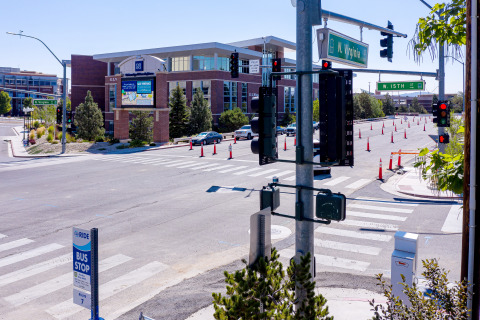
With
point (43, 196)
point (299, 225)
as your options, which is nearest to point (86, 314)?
point (299, 225)

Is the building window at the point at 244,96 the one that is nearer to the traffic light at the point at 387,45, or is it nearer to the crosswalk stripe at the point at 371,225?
the traffic light at the point at 387,45

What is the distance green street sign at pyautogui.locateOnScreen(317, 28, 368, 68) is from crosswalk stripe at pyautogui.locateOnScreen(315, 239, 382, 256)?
4.69 meters

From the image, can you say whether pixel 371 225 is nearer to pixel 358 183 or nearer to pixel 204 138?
pixel 358 183

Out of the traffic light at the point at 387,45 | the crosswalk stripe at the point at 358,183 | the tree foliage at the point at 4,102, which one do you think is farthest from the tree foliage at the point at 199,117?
the tree foliage at the point at 4,102

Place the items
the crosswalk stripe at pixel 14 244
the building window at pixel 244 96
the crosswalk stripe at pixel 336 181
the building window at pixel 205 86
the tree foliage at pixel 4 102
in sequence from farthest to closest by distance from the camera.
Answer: the tree foliage at pixel 4 102 → the building window at pixel 244 96 → the building window at pixel 205 86 → the crosswalk stripe at pixel 336 181 → the crosswalk stripe at pixel 14 244

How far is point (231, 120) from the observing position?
61438 millimetres

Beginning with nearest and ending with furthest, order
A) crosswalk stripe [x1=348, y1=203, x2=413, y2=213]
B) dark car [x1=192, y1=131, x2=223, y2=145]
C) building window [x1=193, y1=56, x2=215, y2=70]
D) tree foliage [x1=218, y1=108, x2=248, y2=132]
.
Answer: crosswalk stripe [x1=348, y1=203, x2=413, y2=213]
dark car [x1=192, y1=131, x2=223, y2=145]
tree foliage [x1=218, y1=108, x2=248, y2=132]
building window [x1=193, y1=56, x2=215, y2=70]

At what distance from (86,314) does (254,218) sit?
470 cm

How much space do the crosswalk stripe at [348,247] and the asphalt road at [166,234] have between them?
27 mm

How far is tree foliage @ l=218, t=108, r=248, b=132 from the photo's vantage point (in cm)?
6159

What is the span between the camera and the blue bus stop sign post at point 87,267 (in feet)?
19.0

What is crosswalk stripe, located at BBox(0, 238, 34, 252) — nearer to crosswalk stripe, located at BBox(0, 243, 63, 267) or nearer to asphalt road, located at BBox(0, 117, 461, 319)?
asphalt road, located at BBox(0, 117, 461, 319)

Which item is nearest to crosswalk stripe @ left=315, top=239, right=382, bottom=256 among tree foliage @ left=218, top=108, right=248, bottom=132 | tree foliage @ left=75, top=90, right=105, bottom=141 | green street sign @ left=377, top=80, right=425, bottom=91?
green street sign @ left=377, top=80, right=425, bottom=91

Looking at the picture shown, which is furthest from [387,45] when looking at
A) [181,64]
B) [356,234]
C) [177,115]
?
[181,64]
